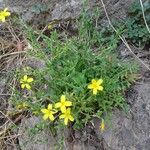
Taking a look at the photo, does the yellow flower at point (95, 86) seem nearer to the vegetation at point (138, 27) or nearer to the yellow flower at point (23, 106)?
the yellow flower at point (23, 106)

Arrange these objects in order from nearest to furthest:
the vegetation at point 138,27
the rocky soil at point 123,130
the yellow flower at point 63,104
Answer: the yellow flower at point 63,104
the rocky soil at point 123,130
the vegetation at point 138,27

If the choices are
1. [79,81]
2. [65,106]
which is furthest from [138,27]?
[65,106]

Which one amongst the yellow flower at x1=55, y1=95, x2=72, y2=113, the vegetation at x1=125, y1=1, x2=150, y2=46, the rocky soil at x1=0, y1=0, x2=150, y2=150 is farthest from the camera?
the vegetation at x1=125, y1=1, x2=150, y2=46

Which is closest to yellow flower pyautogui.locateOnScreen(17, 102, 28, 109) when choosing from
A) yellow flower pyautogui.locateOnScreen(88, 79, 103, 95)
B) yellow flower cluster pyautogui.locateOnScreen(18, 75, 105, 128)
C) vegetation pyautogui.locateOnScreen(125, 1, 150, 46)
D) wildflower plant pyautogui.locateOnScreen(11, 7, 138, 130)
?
wildflower plant pyautogui.locateOnScreen(11, 7, 138, 130)

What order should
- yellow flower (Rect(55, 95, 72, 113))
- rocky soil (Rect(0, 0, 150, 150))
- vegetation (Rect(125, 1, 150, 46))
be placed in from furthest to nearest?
1. vegetation (Rect(125, 1, 150, 46))
2. rocky soil (Rect(0, 0, 150, 150))
3. yellow flower (Rect(55, 95, 72, 113))

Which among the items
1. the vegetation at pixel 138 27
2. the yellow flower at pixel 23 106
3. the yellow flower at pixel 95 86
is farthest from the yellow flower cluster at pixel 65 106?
the vegetation at pixel 138 27

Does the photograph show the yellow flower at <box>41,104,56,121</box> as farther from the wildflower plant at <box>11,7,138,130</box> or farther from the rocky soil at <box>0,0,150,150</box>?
the rocky soil at <box>0,0,150,150</box>

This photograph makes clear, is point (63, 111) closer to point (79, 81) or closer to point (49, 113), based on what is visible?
point (49, 113)

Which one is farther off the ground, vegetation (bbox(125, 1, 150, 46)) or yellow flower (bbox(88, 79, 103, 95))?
yellow flower (bbox(88, 79, 103, 95))

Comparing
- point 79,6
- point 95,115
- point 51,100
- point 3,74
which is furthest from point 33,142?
point 79,6
